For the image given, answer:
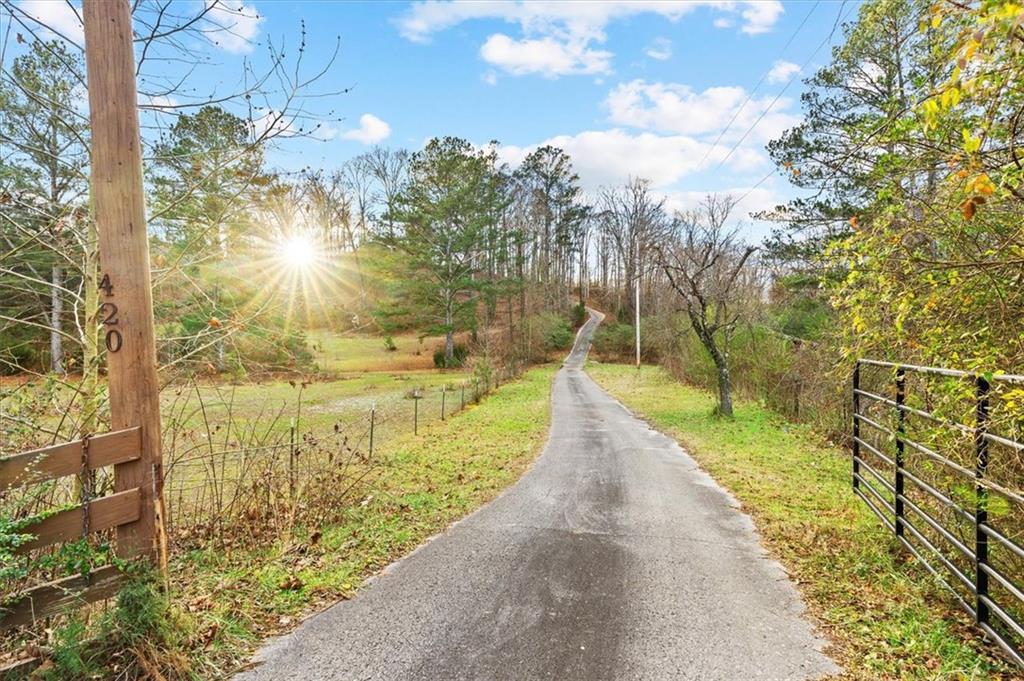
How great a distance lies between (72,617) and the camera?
264 cm

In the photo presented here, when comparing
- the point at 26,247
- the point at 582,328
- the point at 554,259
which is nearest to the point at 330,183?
the point at 554,259

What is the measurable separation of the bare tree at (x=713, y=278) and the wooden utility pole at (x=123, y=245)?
10874mm

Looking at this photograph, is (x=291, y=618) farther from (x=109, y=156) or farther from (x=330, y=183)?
(x=330, y=183)

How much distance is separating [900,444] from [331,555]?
4933mm

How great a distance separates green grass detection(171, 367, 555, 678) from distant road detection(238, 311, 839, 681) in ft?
0.72

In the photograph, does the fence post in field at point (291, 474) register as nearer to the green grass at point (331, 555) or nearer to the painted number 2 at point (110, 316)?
the green grass at point (331, 555)

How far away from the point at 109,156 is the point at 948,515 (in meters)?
5.95

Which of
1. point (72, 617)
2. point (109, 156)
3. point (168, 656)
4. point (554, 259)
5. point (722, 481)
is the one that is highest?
point (554, 259)

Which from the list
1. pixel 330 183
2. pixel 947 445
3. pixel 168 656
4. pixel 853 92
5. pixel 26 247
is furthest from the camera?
pixel 330 183

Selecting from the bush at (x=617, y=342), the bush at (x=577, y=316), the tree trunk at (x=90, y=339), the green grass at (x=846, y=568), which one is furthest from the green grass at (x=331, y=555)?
the bush at (x=577, y=316)

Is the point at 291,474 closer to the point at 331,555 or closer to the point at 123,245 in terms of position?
the point at 331,555

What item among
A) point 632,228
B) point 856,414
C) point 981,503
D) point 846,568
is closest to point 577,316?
point 632,228

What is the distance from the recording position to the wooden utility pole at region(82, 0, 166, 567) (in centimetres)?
266

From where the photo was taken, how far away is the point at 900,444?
3949 millimetres
